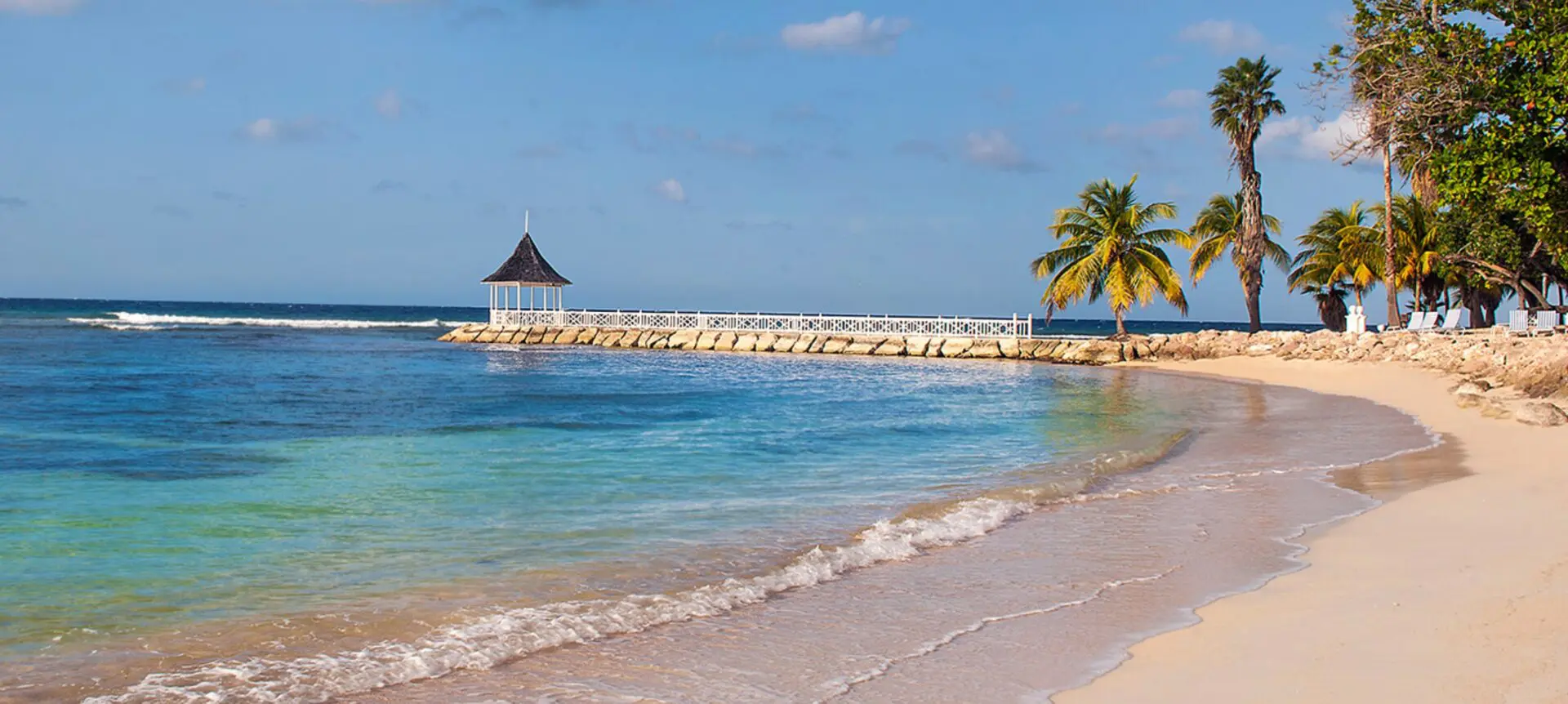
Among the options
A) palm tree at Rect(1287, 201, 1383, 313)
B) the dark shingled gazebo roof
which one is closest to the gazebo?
the dark shingled gazebo roof

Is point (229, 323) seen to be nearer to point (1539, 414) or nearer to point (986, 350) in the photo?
point (986, 350)

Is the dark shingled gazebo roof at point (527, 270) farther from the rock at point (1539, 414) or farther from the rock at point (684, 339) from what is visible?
the rock at point (1539, 414)

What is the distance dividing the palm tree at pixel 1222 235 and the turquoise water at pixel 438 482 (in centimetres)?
1696

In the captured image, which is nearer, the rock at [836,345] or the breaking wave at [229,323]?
the rock at [836,345]

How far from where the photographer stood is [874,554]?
6.93 metres

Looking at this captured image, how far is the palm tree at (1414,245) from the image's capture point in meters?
35.0

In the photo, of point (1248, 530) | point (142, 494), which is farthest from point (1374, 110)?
point (142, 494)

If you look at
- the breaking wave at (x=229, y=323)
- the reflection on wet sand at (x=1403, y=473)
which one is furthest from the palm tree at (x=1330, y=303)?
the breaking wave at (x=229, y=323)

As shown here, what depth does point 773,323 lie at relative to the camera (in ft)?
142

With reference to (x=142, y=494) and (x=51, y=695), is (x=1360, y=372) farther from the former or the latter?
(x=51, y=695)

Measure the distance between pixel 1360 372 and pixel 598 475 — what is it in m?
20.2

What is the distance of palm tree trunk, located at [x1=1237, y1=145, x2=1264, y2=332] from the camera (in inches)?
1395

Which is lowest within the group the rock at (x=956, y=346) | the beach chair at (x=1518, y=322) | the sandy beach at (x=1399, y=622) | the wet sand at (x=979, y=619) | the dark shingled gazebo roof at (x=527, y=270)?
the wet sand at (x=979, y=619)

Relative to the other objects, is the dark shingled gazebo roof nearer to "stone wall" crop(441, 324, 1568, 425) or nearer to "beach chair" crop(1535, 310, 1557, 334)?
"stone wall" crop(441, 324, 1568, 425)
